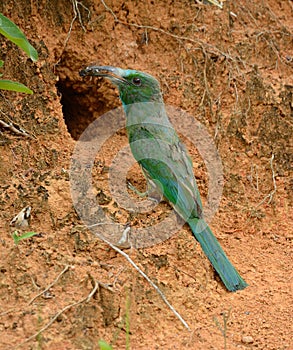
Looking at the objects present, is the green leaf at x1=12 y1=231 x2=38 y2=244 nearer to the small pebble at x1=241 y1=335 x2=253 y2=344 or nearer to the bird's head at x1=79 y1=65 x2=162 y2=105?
the small pebble at x1=241 y1=335 x2=253 y2=344

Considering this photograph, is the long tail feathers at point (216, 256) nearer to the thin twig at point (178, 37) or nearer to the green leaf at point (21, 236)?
the green leaf at point (21, 236)

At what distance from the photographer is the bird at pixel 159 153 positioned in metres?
4.37

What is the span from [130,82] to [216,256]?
5.26 feet

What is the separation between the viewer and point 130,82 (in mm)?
4859

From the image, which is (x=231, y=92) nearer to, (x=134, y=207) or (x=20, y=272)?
(x=134, y=207)

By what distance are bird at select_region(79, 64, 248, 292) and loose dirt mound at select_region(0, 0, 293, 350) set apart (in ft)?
0.44

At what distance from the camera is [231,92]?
5586 millimetres

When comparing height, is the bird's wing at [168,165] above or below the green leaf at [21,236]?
below

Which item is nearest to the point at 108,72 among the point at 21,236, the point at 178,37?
the point at 178,37

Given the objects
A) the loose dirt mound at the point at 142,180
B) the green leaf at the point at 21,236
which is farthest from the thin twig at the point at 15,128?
the green leaf at the point at 21,236

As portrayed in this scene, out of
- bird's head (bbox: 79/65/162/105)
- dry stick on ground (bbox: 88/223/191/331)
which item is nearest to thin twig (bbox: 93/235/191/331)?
dry stick on ground (bbox: 88/223/191/331)

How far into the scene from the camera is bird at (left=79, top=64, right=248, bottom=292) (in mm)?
4371

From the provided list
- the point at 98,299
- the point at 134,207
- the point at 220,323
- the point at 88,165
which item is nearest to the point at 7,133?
the point at 88,165

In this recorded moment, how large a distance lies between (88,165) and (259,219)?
1.61 metres
